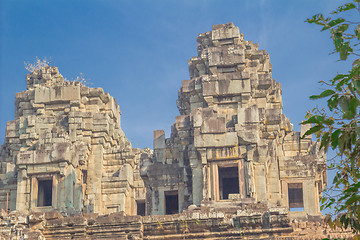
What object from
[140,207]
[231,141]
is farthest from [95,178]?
[231,141]

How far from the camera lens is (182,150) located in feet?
104

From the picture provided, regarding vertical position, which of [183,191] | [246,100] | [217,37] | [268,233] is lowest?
[268,233]

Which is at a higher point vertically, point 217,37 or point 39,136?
point 217,37

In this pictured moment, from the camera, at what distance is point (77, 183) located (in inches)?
1374

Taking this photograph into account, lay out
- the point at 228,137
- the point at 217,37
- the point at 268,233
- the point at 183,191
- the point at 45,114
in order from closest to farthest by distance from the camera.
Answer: the point at 268,233 < the point at 228,137 < the point at 183,191 < the point at 217,37 < the point at 45,114

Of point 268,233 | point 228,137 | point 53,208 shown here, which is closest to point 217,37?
point 228,137

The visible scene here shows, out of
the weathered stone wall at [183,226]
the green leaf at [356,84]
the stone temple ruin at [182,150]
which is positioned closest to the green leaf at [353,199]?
the green leaf at [356,84]

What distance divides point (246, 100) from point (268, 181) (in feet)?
12.7

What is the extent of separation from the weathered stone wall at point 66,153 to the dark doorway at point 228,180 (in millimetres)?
4627

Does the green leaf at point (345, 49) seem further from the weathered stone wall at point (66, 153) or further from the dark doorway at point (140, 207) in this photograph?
the dark doorway at point (140, 207)

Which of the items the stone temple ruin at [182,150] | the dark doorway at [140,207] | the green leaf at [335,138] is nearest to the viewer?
the green leaf at [335,138]

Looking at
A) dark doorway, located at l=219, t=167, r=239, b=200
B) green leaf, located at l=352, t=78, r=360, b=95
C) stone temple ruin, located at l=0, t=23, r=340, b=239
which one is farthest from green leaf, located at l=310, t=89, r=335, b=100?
dark doorway, located at l=219, t=167, r=239, b=200

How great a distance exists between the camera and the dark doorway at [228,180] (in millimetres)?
31094

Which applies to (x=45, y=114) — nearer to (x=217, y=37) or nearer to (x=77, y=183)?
(x=77, y=183)
